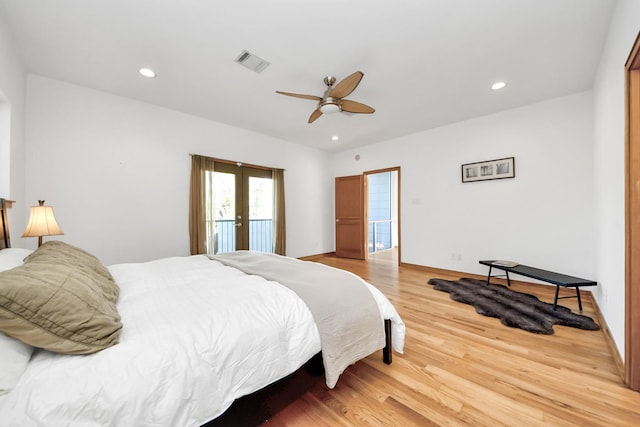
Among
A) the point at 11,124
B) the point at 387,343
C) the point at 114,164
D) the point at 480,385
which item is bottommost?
the point at 480,385

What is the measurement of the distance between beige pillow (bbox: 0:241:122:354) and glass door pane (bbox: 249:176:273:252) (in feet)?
11.9

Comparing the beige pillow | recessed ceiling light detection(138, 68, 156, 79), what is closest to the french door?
recessed ceiling light detection(138, 68, 156, 79)

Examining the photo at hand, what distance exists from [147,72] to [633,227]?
4.41 m

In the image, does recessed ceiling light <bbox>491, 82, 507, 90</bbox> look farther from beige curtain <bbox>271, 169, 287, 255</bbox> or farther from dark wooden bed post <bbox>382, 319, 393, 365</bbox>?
Result: beige curtain <bbox>271, 169, 287, 255</bbox>

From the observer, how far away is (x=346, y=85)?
2346 mm

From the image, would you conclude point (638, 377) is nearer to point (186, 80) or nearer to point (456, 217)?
point (456, 217)

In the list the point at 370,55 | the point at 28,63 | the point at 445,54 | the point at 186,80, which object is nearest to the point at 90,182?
the point at 28,63

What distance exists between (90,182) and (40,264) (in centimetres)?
259

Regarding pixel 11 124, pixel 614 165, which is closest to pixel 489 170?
pixel 614 165

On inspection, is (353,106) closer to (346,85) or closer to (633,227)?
(346,85)

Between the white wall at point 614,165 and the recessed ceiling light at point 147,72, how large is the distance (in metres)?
4.00

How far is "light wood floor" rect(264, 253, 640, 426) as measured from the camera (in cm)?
134

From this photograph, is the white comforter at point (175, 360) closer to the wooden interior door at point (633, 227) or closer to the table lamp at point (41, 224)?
the table lamp at point (41, 224)

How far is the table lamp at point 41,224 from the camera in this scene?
2.10m
